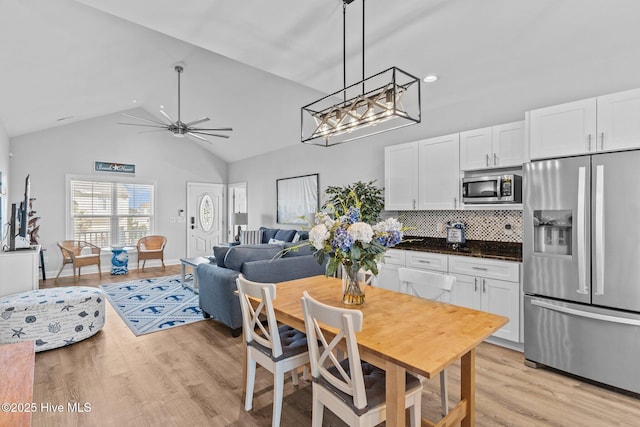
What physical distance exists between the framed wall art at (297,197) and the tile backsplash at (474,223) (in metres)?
1.97

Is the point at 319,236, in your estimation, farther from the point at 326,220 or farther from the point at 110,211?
the point at 110,211

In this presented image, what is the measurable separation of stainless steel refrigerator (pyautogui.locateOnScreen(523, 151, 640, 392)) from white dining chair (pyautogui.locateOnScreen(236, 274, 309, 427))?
2.12m

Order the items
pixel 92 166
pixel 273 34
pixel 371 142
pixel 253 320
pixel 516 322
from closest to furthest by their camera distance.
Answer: pixel 253 320 → pixel 273 34 → pixel 516 322 → pixel 371 142 → pixel 92 166

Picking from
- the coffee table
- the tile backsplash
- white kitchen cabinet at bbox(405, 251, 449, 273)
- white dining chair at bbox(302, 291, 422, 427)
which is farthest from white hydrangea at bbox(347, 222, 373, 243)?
the coffee table

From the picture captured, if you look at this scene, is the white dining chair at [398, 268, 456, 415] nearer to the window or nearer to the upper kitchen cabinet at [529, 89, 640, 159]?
the upper kitchen cabinet at [529, 89, 640, 159]

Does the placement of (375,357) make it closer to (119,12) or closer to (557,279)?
(557,279)

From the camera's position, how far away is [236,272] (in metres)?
3.46

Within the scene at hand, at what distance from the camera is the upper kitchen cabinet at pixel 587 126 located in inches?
96.0

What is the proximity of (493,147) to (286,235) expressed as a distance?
12.8 ft

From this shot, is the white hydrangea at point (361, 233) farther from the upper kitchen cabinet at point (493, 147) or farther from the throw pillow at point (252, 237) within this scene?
the throw pillow at point (252, 237)

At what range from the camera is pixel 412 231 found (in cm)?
456

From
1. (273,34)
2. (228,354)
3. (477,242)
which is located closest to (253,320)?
(228,354)

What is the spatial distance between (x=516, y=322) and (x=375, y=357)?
7.41ft

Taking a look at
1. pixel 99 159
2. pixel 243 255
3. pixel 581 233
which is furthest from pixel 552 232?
pixel 99 159
